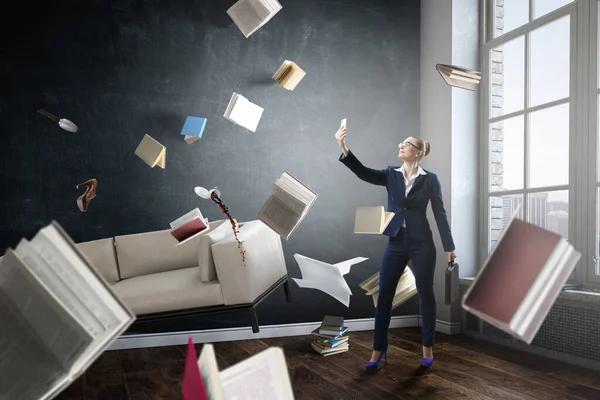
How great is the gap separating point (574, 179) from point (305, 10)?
232 cm

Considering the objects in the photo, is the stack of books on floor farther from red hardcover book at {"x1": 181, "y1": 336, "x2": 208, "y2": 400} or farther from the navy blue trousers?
red hardcover book at {"x1": 181, "y1": 336, "x2": 208, "y2": 400}

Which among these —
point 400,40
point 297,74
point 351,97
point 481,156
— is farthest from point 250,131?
point 481,156

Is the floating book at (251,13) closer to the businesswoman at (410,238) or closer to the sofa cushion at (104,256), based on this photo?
the businesswoman at (410,238)

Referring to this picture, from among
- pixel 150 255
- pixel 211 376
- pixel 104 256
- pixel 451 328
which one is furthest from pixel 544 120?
pixel 211 376

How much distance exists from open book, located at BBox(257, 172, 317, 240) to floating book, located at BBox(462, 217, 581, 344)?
165 centimetres

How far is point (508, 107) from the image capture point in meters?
3.90

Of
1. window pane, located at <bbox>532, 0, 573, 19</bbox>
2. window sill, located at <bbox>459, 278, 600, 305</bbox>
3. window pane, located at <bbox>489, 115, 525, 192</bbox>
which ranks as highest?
window pane, located at <bbox>532, 0, 573, 19</bbox>

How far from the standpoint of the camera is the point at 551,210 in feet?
11.3

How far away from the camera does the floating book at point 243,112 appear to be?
3.90 m

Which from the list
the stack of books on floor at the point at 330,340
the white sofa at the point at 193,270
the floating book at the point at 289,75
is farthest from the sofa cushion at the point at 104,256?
the floating book at the point at 289,75

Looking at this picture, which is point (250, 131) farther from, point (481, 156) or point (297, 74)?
point (481, 156)

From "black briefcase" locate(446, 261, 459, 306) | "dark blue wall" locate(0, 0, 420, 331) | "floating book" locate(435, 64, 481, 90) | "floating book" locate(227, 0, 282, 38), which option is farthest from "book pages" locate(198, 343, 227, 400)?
"dark blue wall" locate(0, 0, 420, 331)

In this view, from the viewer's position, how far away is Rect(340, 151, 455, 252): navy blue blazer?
10.1 ft

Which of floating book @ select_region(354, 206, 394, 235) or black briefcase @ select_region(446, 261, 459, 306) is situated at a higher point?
floating book @ select_region(354, 206, 394, 235)
